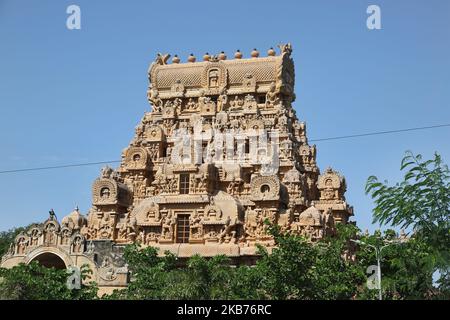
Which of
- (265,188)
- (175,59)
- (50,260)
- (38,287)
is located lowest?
(38,287)

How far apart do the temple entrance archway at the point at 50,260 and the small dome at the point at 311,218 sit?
14.7 metres

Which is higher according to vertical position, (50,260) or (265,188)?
(265,188)

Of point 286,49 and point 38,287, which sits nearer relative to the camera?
point 38,287

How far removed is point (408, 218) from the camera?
32062 mm

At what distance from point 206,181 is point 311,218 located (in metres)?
7.25

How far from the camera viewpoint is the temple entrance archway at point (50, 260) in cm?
4495

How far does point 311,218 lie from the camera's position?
45.3 metres

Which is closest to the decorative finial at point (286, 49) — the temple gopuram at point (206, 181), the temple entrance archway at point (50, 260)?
the temple gopuram at point (206, 181)

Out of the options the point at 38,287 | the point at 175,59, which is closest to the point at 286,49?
the point at 175,59

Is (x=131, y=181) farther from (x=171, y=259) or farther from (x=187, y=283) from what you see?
(x=187, y=283)

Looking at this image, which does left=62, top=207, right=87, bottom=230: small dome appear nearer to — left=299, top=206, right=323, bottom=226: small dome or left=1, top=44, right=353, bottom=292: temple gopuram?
left=1, top=44, right=353, bottom=292: temple gopuram

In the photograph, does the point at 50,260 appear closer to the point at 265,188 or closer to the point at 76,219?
the point at 76,219

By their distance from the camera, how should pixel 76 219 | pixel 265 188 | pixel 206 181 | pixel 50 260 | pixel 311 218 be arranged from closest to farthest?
pixel 311 218
pixel 50 260
pixel 265 188
pixel 206 181
pixel 76 219
